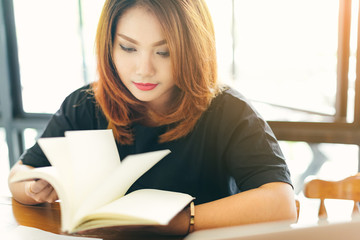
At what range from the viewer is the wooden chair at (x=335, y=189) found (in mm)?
974

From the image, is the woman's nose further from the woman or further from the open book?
the open book

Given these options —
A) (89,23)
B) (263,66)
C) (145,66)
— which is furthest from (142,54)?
(89,23)

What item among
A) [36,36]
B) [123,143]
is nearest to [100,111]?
[123,143]

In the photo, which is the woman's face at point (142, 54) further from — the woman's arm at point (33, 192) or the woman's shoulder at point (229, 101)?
the woman's arm at point (33, 192)

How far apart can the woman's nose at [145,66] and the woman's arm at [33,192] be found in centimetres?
42

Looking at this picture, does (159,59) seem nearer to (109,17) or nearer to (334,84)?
(109,17)

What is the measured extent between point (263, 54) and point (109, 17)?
4.09 ft

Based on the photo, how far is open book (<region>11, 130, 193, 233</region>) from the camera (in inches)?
25.0

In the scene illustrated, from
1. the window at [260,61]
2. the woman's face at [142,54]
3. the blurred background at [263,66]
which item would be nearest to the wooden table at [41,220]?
the woman's face at [142,54]

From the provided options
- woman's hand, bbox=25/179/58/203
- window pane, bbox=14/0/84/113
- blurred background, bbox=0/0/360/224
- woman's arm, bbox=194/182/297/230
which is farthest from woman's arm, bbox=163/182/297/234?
window pane, bbox=14/0/84/113

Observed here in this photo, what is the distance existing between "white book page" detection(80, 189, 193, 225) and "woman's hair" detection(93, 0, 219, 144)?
352 millimetres

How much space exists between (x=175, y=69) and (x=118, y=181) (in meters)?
0.43

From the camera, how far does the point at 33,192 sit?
3.11 ft

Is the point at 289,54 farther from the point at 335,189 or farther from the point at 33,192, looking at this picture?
the point at 33,192
